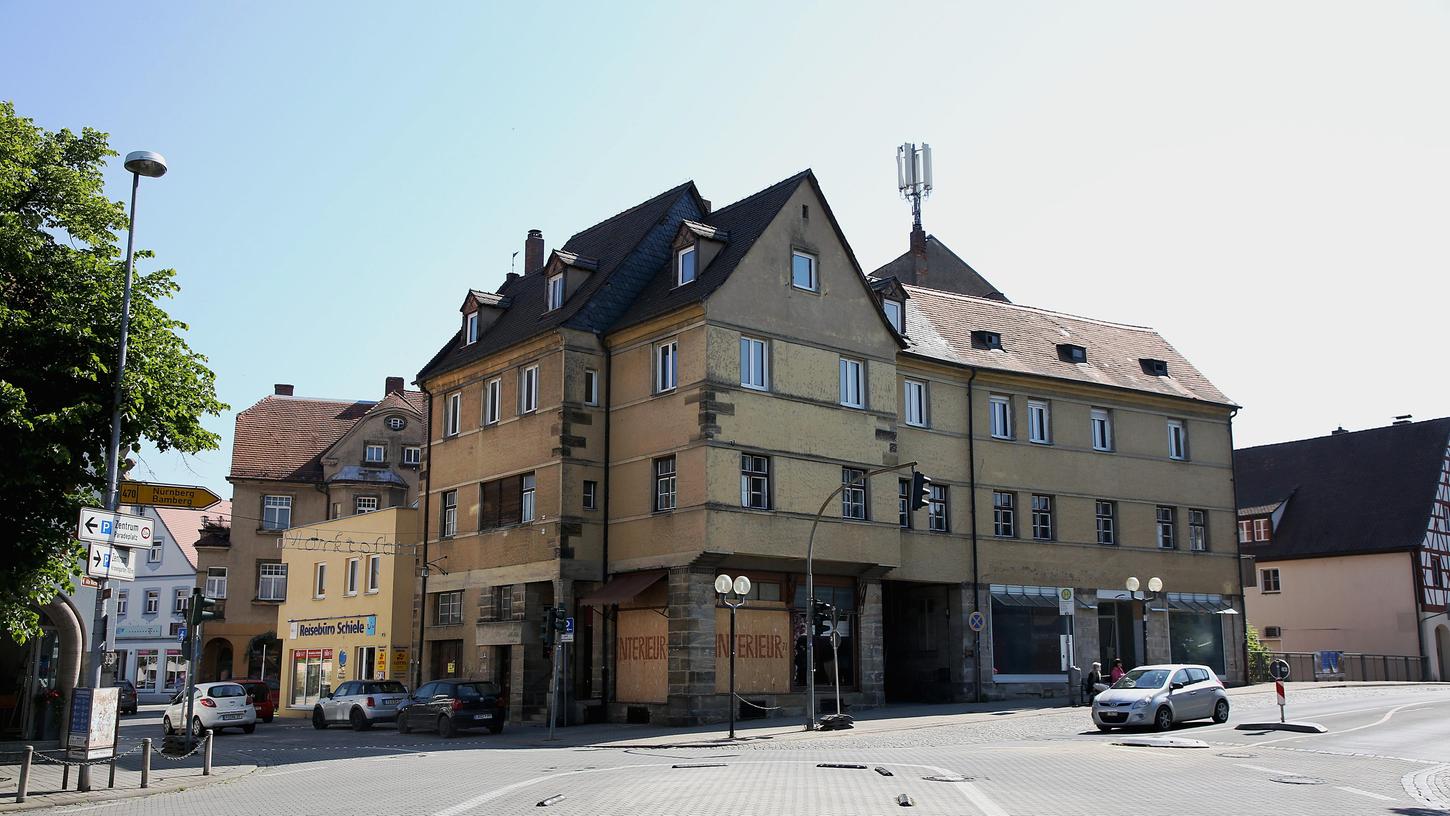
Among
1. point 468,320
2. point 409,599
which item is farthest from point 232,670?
point 468,320

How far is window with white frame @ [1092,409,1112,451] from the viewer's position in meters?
45.7

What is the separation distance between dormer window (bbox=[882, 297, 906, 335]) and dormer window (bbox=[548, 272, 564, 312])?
968cm

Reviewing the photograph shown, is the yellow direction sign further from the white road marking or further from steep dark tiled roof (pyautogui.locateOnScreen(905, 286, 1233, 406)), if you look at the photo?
steep dark tiled roof (pyautogui.locateOnScreen(905, 286, 1233, 406))

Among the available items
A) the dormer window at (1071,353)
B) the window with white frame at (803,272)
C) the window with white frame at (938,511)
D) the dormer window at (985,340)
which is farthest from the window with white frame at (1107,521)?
the window with white frame at (803,272)

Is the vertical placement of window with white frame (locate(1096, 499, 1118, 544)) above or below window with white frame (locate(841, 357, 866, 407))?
below

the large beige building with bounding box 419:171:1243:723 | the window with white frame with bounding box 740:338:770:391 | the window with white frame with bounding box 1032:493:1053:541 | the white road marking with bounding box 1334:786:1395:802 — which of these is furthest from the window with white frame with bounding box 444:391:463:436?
the white road marking with bounding box 1334:786:1395:802

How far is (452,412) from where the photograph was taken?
43.5 metres

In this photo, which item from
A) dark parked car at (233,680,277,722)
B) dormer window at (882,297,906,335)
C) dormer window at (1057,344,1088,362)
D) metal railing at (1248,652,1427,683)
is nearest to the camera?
dormer window at (882,297,906,335)

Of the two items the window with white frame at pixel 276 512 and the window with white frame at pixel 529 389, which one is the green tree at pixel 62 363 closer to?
the window with white frame at pixel 529 389

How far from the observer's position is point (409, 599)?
45.1 metres

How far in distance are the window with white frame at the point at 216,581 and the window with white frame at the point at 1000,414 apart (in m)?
40.2

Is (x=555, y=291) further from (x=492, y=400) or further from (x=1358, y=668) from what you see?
(x=1358, y=668)

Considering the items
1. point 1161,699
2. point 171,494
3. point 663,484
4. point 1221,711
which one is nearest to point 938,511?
point 663,484

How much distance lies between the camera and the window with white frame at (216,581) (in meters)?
65.9
